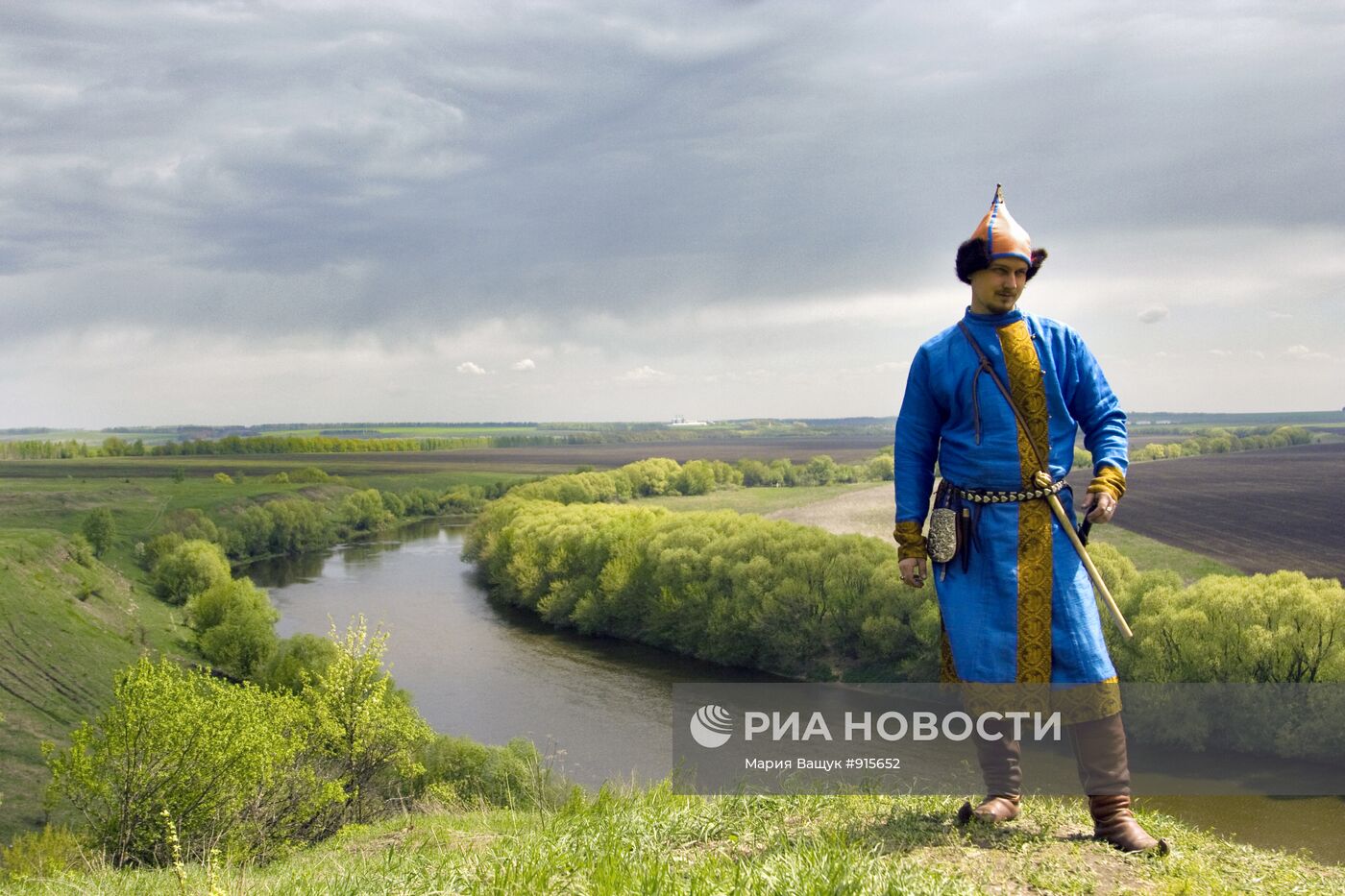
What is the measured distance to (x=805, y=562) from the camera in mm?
35812

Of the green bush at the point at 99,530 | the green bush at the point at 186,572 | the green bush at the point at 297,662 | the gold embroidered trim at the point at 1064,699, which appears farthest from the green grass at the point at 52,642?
the gold embroidered trim at the point at 1064,699

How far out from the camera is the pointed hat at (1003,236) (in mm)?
4691

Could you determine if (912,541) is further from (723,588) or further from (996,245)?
(723,588)

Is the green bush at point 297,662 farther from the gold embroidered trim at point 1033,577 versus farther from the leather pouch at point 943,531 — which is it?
the gold embroidered trim at point 1033,577

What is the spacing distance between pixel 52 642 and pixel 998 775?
41.0 m

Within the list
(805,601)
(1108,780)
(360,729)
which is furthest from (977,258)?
(805,601)

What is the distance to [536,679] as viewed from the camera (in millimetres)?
33875

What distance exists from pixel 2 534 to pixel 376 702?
43.3m

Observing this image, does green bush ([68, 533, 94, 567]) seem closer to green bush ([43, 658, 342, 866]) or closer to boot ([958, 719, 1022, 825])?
green bush ([43, 658, 342, 866])

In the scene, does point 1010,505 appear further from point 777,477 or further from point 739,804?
point 777,477

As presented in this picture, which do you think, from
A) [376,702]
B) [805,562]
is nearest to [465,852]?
[376,702]

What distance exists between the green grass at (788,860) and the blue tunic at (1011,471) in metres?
0.80

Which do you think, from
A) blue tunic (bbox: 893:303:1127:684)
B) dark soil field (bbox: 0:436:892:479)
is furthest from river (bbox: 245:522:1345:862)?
dark soil field (bbox: 0:436:892:479)

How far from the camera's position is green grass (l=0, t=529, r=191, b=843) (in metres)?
27.9
